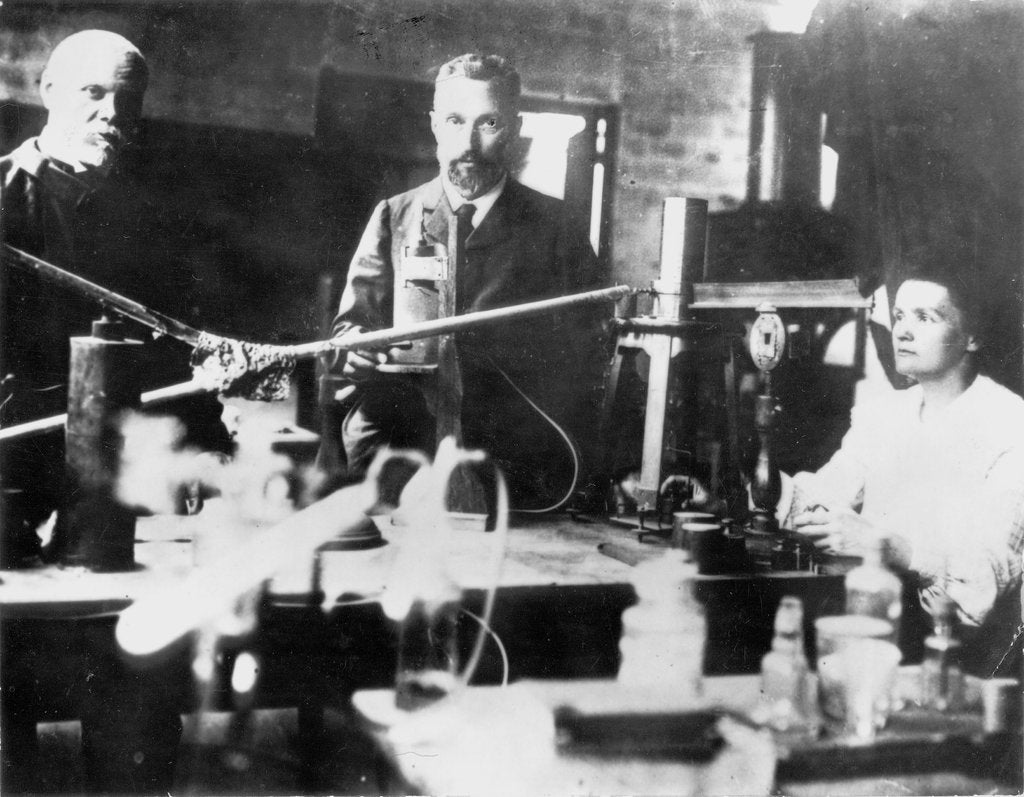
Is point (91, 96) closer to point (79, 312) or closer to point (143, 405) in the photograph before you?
point (79, 312)

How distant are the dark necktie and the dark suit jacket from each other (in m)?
0.01

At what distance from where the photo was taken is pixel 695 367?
2.30m

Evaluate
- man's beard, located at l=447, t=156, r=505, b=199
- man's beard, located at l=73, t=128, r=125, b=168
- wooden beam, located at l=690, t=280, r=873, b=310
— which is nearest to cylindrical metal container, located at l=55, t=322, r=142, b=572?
man's beard, located at l=73, t=128, r=125, b=168

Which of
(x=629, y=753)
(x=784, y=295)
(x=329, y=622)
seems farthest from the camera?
(x=784, y=295)

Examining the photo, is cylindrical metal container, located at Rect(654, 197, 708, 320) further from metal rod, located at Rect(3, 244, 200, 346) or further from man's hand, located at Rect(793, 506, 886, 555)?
metal rod, located at Rect(3, 244, 200, 346)

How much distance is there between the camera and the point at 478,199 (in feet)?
7.23

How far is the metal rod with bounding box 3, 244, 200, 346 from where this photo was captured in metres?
1.91

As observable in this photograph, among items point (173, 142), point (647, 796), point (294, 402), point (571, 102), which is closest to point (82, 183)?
point (173, 142)

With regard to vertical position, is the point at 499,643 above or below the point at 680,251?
below

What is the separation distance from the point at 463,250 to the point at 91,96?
88 centimetres

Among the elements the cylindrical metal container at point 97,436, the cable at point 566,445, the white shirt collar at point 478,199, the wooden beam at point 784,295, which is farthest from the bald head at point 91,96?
the wooden beam at point 784,295

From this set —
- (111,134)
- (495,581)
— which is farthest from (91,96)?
(495,581)

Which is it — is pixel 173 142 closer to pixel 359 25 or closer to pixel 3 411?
pixel 359 25

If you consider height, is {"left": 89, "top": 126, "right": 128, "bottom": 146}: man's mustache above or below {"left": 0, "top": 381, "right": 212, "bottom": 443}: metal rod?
above
